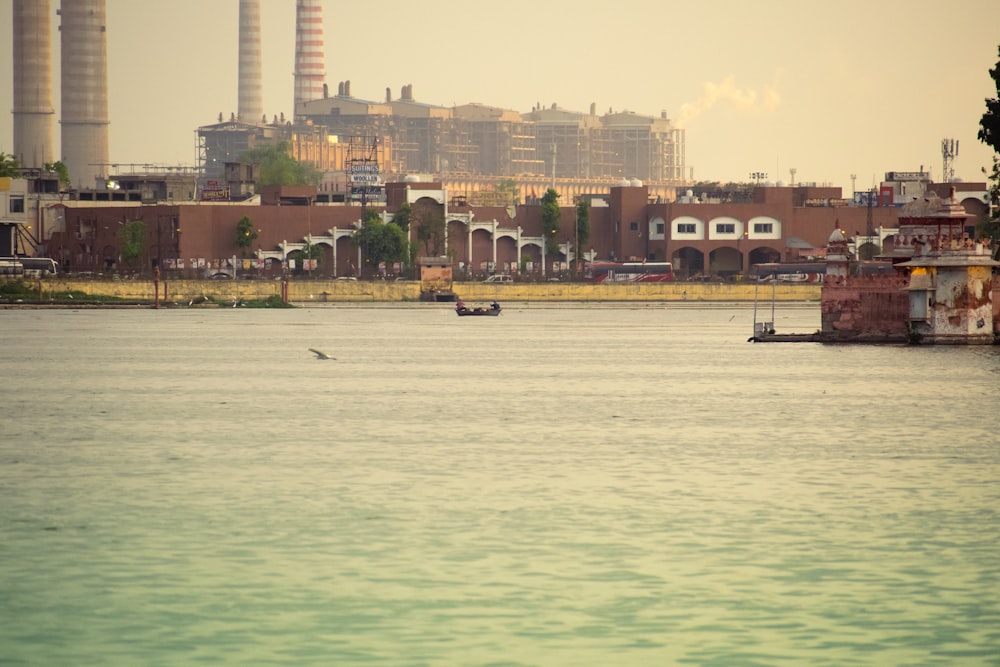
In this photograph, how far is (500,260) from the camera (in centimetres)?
14262

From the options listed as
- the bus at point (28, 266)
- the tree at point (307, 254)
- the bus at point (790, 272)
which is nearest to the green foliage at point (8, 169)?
the bus at point (28, 266)

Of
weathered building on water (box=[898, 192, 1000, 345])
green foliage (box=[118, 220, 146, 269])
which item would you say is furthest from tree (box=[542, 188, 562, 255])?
weathered building on water (box=[898, 192, 1000, 345])

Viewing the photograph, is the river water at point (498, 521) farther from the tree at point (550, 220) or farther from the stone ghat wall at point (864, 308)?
the tree at point (550, 220)

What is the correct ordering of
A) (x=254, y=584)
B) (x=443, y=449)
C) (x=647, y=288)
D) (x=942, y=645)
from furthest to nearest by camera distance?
(x=647, y=288)
(x=443, y=449)
(x=254, y=584)
(x=942, y=645)

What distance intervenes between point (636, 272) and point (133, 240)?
38.4 m

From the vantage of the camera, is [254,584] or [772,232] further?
[772,232]

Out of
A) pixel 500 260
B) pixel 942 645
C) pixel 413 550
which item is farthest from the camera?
pixel 500 260

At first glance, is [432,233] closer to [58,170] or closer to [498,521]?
[58,170]

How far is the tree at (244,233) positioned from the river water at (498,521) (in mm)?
71720

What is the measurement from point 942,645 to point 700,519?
823 centimetres

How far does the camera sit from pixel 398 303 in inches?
5285

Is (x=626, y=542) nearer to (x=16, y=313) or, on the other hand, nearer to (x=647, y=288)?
(x=16, y=313)

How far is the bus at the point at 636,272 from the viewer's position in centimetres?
13438

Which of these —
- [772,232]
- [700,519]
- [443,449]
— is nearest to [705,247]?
[772,232]
